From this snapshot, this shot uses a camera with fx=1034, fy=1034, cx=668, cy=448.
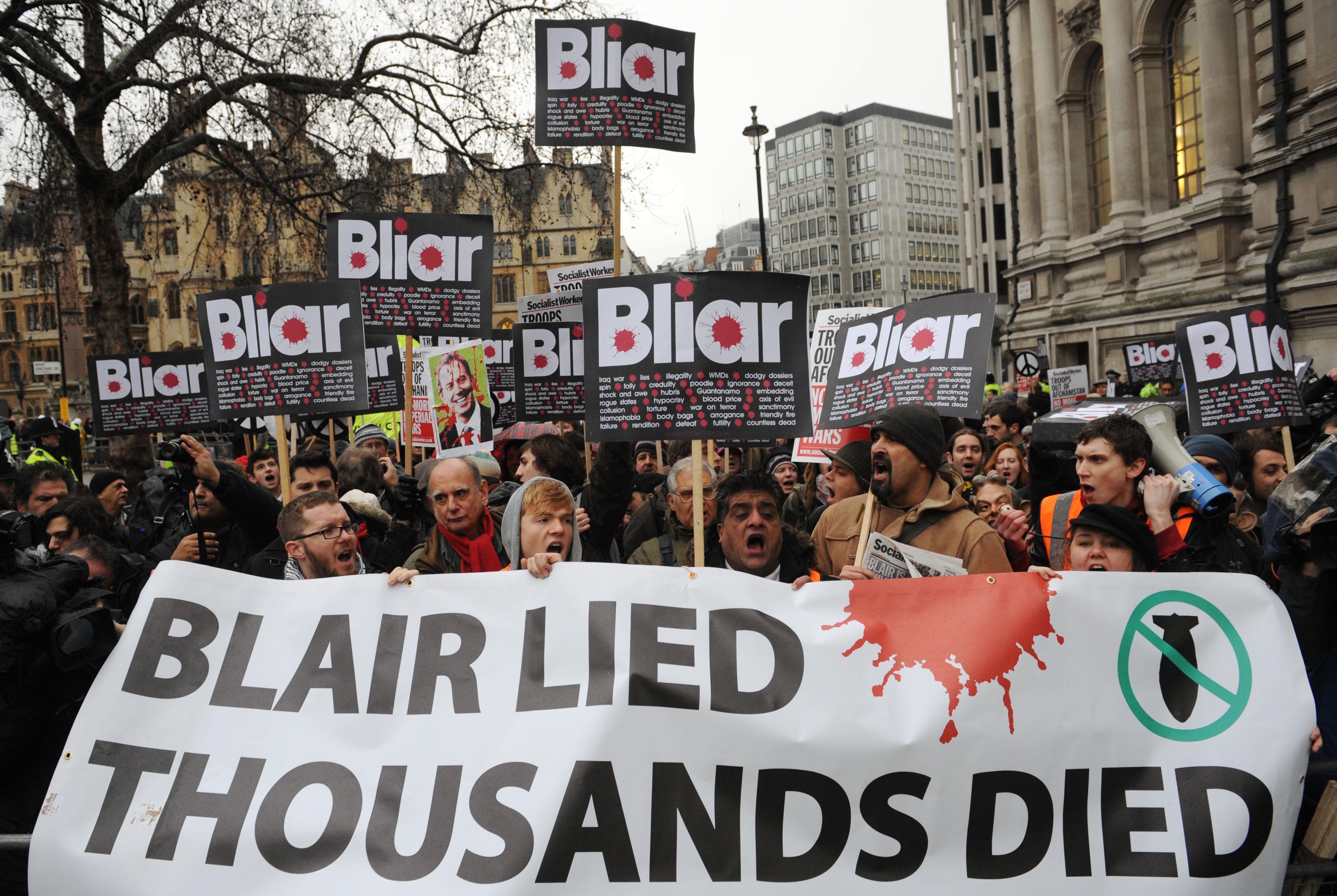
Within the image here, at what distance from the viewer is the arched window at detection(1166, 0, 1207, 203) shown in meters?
21.6

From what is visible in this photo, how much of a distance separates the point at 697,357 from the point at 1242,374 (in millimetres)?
3987

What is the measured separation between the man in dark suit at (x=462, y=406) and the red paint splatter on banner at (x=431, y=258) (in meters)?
1.08

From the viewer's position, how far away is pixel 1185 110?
22156 mm

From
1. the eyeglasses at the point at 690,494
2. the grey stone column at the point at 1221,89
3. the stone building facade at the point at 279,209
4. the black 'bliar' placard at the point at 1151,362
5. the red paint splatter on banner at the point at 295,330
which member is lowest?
the eyeglasses at the point at 690,494

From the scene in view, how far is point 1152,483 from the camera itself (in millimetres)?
3488

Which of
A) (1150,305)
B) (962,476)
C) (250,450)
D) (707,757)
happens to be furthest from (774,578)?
(1150,305)

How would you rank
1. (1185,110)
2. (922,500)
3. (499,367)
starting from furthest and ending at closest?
(1185,110), (499,367), (922,500)

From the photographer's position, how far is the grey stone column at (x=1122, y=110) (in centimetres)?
2267

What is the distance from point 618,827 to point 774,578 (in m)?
1.26

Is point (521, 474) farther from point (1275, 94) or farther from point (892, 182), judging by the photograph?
point (892, 182)

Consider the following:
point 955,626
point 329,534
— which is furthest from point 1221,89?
point 329,534

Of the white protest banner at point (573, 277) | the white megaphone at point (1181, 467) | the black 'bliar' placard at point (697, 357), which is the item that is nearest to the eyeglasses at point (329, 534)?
the black 'bliar' placard at point (697, 357)

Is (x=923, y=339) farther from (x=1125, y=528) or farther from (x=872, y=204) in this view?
(x=872, y=204)

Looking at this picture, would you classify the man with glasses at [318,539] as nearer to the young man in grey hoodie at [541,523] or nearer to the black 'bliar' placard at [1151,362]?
the young man in grey hoodie at [541,523]
